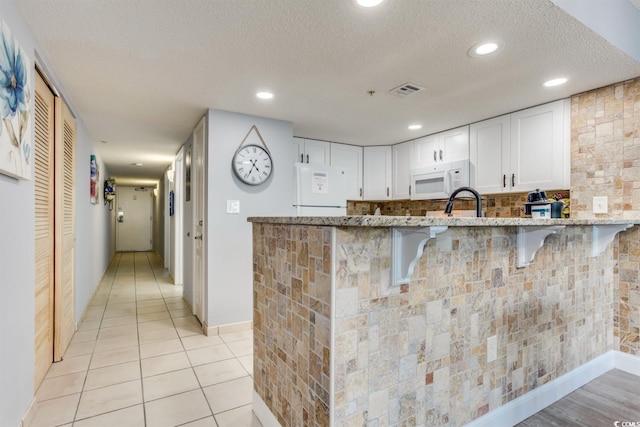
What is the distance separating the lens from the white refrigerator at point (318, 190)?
3688 millimetres

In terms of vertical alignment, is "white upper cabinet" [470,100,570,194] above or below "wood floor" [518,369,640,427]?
above

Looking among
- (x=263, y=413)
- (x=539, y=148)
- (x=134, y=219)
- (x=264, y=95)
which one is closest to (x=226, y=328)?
(x=263, y=413)

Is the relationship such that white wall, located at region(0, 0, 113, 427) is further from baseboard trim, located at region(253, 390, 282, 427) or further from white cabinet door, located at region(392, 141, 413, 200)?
white cabinet door, located at region(392, 141, 413, 200)

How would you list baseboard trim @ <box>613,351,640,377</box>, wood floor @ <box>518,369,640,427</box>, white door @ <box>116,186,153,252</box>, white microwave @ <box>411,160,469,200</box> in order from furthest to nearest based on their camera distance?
white door @ <box>116,186,153,252</box>
white microwave @ <box>411,160,469,200</box>
baseboard trim @ <box>613,351,640,377</box>
wood floor @ <box>518,369,640,427</box>

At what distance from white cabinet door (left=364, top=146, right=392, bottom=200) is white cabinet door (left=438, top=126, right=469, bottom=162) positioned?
0.87 metres

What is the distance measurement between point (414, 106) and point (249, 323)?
2674 mm

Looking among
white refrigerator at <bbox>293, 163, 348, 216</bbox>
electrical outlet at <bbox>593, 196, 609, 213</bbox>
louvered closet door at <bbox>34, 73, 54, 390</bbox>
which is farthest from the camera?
white refrigerator at <bbox>293, 163, 348, 216</bbox>

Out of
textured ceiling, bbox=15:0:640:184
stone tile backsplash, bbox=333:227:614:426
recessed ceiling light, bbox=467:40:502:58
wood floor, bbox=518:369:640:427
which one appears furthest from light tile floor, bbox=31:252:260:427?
recessed ceiling light, bbox=467:40:502:58

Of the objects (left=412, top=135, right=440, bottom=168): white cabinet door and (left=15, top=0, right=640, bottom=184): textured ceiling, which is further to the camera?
(left=412, top=135, right=440, bottom=168): white cabinet door

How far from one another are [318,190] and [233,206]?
1.04m

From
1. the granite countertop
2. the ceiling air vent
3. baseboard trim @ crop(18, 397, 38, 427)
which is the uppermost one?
the ceiling air vent

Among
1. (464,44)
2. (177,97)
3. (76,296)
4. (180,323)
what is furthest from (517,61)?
(76,296)

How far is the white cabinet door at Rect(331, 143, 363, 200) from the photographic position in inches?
177

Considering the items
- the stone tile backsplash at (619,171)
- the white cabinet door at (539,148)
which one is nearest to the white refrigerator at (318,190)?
the white cabinet door at (539,148)
